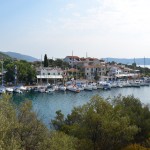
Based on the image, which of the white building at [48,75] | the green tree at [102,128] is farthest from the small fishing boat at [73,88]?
the green tree at [102,128]

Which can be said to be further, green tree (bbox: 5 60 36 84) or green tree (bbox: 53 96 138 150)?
green tree (bbox: 5 60 36 84)

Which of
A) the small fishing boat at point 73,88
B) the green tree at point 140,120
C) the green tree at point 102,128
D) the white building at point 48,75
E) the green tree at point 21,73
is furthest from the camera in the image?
the white building at point 48,75

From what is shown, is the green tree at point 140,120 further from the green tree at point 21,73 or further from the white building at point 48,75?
the white building at point 48,75

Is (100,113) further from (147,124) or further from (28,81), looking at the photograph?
(28,81)

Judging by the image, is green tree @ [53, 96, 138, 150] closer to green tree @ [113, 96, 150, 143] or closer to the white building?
green tree @ [113, 96, 150, 143]

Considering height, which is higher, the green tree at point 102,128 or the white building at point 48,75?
the white building at point 48,75

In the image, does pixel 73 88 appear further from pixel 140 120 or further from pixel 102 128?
pixel 102 128

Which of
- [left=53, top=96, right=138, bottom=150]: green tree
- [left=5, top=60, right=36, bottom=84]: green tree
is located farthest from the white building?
[left=53, top=96, right=138, bottom=150]: green tree

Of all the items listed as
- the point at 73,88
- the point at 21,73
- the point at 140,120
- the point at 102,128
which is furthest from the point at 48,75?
the point at 102,128

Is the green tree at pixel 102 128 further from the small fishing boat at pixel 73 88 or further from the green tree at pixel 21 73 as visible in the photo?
the green tree at pixel 21 73

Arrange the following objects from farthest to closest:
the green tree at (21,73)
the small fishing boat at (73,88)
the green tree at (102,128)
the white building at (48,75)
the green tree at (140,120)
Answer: the white building at (48,75) → the green tree at (21,73) → the small fishing boat at (73,88) → the green tree at (140,120) → the green tree at (102,128)

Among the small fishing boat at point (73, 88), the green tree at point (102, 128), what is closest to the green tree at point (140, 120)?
the green tree at point (102, 128)

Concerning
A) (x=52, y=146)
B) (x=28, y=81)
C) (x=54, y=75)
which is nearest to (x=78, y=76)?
(x=54, y=75)

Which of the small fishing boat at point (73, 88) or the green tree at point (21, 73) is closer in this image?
the small fishing boat at point (73, 88)
